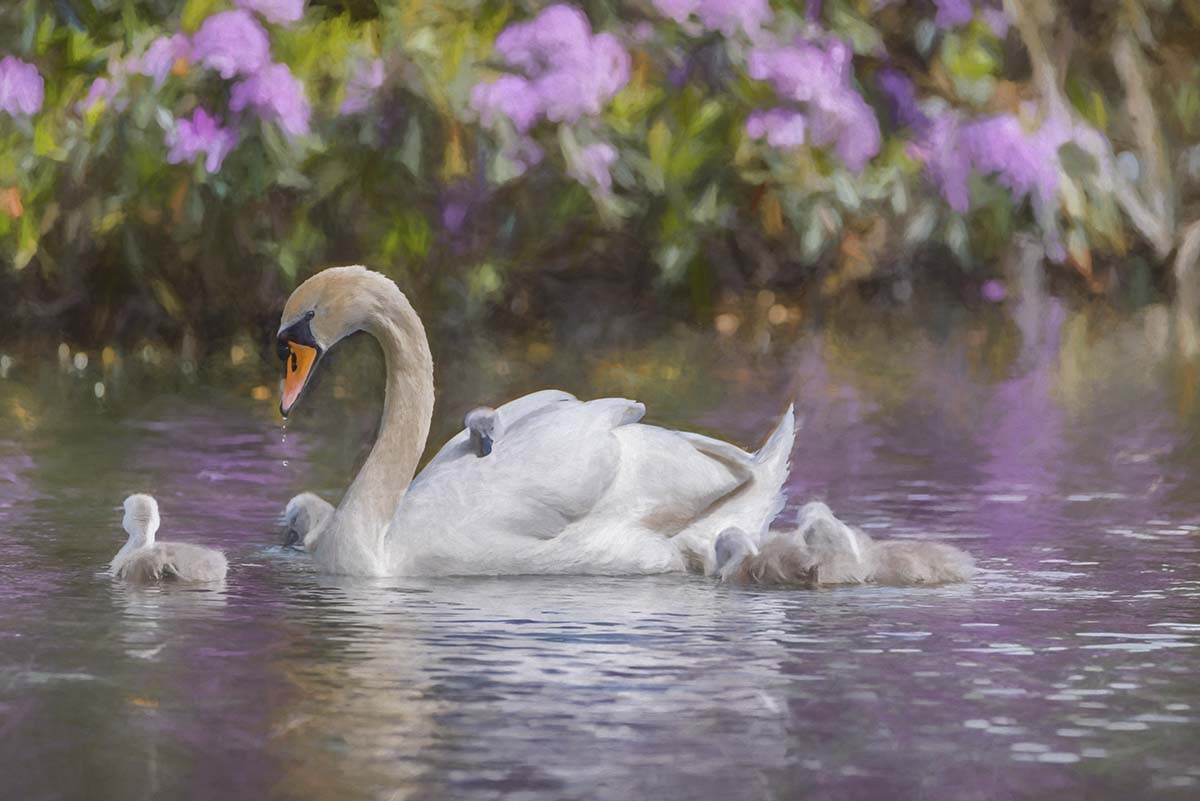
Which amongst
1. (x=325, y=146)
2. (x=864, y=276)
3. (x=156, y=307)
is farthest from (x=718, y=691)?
(x=864, y=276)

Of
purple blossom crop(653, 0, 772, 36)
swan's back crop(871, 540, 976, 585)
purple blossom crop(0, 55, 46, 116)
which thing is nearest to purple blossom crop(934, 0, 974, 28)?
purple blossom crop(653, 0, 772, 36)

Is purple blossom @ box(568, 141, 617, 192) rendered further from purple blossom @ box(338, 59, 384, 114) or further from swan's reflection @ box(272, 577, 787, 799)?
swan's reflection @ box(272, 577, 787, 799)

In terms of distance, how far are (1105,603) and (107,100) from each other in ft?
23.4

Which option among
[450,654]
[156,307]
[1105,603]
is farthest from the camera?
[156,307]

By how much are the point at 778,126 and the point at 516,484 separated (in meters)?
5.38

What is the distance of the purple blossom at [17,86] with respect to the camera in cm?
1379

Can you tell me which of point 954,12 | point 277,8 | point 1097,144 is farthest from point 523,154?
point 1097,144

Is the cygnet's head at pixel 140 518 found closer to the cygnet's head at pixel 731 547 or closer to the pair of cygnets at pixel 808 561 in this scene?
the pair of cygnets at pixel 808 561

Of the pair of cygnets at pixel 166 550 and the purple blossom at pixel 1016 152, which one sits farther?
the purple blossom at pixel 1016 152

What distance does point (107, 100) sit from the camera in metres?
13.6

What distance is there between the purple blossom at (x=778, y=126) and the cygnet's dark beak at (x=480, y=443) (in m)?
4.89

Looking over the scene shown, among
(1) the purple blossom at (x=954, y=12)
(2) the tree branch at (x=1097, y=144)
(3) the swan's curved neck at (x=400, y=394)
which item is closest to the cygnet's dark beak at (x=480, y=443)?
(3) the swan's curved neck at (x=400, y=394)

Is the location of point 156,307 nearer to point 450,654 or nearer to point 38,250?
point 38,250

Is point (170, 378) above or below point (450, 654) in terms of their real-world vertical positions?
above
